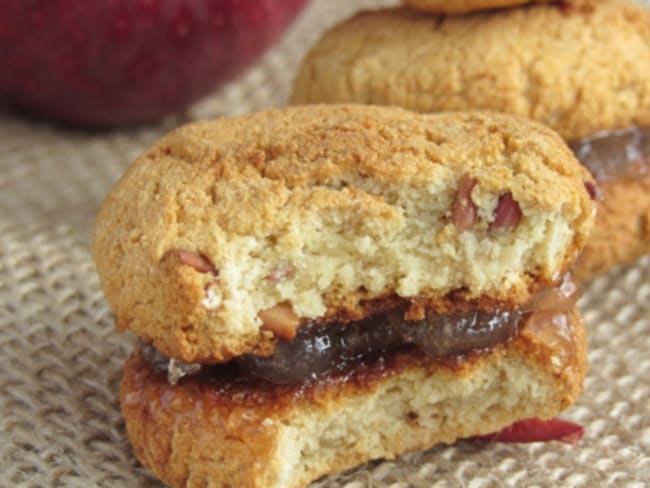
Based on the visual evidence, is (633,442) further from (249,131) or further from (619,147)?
(249,131)

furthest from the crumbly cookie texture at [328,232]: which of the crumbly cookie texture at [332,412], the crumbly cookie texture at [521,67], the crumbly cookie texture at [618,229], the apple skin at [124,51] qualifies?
the apple skin at [124,51]

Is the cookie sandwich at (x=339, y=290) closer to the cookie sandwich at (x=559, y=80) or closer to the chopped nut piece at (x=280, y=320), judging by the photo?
the chopped nut piece at (x=280, y=320)

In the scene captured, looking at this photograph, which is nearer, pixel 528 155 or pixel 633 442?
pixel 528 155

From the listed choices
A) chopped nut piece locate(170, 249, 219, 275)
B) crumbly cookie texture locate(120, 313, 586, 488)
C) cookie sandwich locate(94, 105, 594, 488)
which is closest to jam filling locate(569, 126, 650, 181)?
cookie sandwich locate(94, 105, 594, 488)

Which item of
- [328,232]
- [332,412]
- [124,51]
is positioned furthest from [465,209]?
[124,51]

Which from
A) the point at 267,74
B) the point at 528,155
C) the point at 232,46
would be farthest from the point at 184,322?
Answer: the point at 267,74

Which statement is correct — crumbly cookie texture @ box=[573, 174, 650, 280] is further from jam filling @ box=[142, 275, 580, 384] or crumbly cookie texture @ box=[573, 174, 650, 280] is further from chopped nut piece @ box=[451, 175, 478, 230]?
chopped nut piece @ box=[451, 175, 478, 230]
